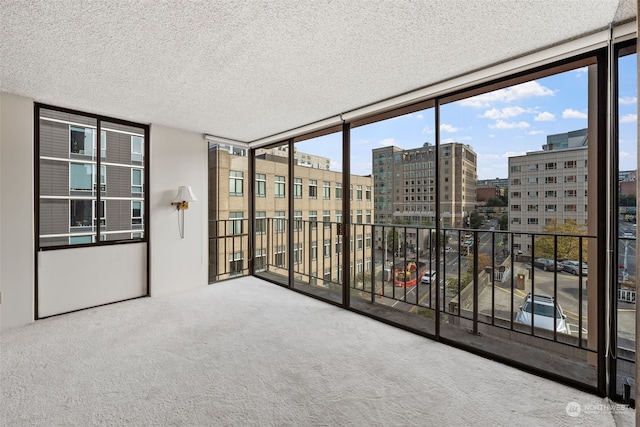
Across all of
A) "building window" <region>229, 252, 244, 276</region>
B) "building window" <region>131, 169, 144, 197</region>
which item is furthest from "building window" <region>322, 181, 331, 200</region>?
"building window" <region>131, 169, 144, 197</region>

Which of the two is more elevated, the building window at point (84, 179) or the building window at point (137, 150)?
the building window at point (137, 150)

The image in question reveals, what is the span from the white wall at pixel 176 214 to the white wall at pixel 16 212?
1.11m

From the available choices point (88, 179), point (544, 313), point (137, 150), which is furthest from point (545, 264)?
point (88, 179)

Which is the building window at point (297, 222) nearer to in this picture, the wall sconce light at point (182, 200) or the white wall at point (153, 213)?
the white wall at point (153, 213)

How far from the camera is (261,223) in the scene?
4.90 meters

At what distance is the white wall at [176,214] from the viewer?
368cm

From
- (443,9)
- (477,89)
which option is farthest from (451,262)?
(443,9)

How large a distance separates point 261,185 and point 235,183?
1.51 ft

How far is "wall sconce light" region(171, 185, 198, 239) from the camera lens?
3.78 m

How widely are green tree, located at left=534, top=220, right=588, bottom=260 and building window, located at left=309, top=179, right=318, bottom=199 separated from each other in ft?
12.1

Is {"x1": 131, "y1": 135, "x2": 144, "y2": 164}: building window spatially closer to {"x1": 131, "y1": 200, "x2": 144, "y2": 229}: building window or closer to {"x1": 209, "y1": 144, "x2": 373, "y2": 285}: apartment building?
{"x1": 131, "y1": 200, "x2": 144, "y2": 229}: building window

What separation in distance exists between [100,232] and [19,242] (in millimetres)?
694

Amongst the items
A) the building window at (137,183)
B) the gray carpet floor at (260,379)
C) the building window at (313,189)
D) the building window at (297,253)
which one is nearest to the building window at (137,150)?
the building window at (137,183)

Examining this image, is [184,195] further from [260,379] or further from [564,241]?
[564,241]
